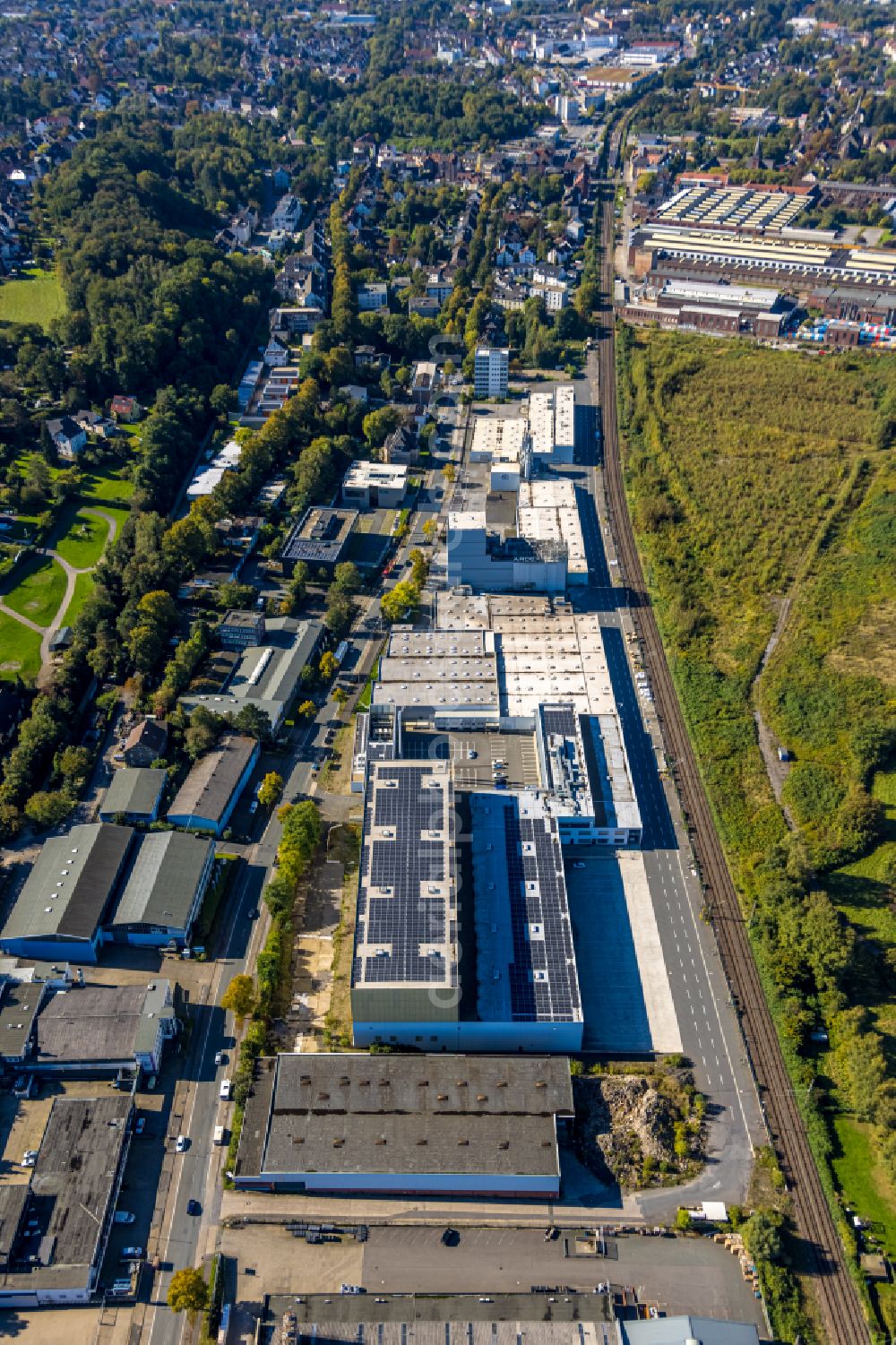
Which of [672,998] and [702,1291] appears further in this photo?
[672,998]

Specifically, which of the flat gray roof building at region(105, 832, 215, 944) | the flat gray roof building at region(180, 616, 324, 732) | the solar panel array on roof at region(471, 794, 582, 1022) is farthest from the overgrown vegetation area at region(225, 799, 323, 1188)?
the solar panel array on roof at region(471, 794, 582, 1022)

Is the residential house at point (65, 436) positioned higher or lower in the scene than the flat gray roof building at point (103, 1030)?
higher

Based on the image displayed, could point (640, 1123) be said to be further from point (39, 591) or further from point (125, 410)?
point (125, 410)

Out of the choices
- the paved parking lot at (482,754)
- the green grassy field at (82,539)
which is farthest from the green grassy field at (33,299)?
the paved parking lot at (482,754)

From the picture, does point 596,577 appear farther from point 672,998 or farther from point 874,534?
point 672,998

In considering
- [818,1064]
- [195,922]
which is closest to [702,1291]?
[818,1064]

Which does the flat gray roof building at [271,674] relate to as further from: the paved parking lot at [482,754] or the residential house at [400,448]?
the residential house at [400,448]

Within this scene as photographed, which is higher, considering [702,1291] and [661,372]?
[661,372]
